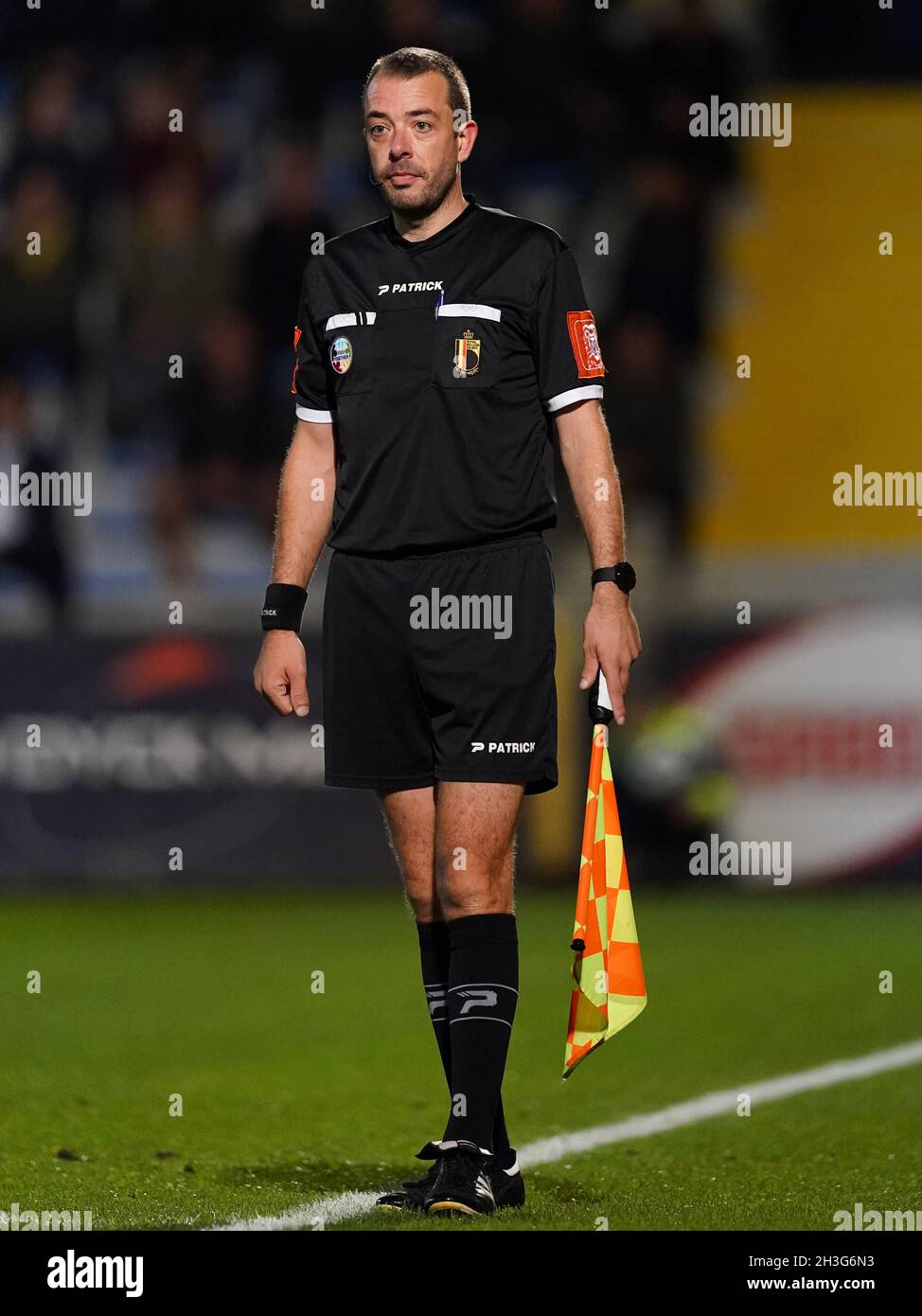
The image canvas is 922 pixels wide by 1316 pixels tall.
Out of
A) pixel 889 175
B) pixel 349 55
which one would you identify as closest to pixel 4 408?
pixel 349 55

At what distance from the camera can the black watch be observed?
4426 millimetres

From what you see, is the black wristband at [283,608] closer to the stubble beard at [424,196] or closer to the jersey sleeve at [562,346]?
the jersey sleeve at [562,346]

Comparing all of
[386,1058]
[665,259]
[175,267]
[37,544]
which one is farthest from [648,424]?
[386,1058]

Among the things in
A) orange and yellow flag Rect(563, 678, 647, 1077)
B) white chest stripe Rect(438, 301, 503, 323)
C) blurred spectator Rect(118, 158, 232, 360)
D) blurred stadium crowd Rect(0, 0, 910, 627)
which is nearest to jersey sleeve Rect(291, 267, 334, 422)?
white chest stripe Rect(438, 301, 503, 323)

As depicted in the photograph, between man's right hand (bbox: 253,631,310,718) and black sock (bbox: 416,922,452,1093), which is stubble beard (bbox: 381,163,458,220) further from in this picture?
black sock (bbox: 416,922,452,1093)

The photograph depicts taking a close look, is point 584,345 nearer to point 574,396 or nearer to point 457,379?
point 574,396

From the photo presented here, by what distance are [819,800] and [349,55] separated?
20.9 ft

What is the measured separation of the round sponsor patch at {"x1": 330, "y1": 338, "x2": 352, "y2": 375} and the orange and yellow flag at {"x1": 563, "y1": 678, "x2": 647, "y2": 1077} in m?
0.87

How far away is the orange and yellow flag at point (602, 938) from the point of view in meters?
4.45

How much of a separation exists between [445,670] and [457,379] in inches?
23.2

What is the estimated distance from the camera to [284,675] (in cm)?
461

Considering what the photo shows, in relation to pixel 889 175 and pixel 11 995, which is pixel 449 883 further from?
pixel 889 175

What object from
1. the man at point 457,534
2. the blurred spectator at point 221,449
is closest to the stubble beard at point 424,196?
the man at point 457,534
